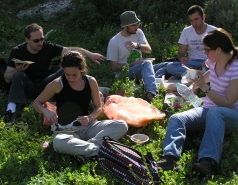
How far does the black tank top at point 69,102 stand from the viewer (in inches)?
183

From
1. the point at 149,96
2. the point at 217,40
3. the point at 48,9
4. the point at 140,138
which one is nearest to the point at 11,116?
the point at 140,138

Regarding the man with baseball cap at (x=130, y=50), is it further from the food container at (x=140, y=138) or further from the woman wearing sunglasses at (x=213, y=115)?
the woman wearing sunglasses at (x=213, y=115)

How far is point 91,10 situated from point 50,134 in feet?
17.3

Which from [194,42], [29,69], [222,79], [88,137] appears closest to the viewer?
[222,79]

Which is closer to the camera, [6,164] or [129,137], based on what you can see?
[6,164]

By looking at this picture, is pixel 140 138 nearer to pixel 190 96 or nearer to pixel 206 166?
pixel 190 96

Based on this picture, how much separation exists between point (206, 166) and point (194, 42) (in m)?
3.15

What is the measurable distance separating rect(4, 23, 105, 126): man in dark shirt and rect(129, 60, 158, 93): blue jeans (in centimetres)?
76

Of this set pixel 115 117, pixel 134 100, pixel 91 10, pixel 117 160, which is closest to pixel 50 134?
pixel 115 117

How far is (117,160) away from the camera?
149 inches

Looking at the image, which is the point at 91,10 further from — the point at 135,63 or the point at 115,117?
the point at 115,117

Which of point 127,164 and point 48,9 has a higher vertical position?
point 48,9

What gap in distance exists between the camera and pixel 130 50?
21.2 feet

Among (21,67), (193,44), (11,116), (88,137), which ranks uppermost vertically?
(21,67)
